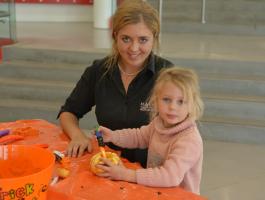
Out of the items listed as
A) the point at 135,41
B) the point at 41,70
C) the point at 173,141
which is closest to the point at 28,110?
the point at 41,70

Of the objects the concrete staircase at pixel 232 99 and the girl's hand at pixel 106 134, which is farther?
the concrete staircase at pixel 232 99

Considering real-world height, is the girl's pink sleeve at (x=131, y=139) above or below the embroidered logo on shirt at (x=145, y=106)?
below

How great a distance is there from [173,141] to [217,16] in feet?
17.8

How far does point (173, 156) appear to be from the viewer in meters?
1.41

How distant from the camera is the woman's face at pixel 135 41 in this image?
1743mm

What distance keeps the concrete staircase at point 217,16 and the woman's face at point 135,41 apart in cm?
483

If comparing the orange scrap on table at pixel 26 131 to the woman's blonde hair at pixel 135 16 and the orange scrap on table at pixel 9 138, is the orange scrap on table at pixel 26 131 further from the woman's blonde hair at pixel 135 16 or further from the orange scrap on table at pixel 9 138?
the woman's blonde hair at pixel 135 16

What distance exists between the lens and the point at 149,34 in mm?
1760

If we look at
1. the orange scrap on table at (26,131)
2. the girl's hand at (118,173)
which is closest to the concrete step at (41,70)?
the orange scrap on table at (26,131)

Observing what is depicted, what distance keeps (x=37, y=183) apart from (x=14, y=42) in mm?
4543

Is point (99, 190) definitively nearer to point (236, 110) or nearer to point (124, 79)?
point (124, 79)

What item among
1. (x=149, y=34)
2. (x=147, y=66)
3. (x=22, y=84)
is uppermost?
(x=149, y=34)

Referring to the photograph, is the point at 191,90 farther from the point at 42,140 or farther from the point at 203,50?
the point at 203,50

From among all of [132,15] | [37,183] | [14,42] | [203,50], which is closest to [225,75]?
[203,50]
